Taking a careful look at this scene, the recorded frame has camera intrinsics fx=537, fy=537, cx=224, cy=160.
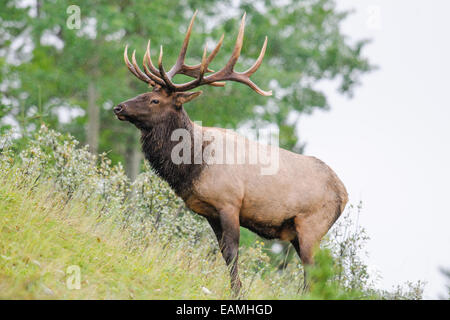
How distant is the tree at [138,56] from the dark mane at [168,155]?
855 centimetres

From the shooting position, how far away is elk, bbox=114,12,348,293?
5.80 meters

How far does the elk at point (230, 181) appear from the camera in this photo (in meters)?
5.80

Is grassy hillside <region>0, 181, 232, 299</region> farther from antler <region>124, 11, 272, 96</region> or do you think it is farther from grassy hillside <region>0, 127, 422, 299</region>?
antler <region>124, 11, 272, 96</region>

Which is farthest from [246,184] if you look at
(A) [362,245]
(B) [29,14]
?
(B) [29,14]

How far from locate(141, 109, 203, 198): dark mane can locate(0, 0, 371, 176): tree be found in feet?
28.1

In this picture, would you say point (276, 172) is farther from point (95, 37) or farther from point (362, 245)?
point (95, 37)

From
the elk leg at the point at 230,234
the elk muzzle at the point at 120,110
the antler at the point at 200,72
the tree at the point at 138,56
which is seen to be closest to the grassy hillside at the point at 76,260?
the elk leg at the point at 230,234

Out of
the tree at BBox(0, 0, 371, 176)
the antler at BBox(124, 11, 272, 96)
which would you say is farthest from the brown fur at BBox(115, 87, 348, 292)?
the tree at BBox(0, 0, 371, 176)

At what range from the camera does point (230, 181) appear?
5863 millimetres

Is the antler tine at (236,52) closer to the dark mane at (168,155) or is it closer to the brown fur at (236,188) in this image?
the brown fur at (236,188)

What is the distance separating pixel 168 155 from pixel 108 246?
1.18 meters

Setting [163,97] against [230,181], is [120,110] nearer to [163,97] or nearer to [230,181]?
[163,97]


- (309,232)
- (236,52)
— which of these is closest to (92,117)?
(236,52)
